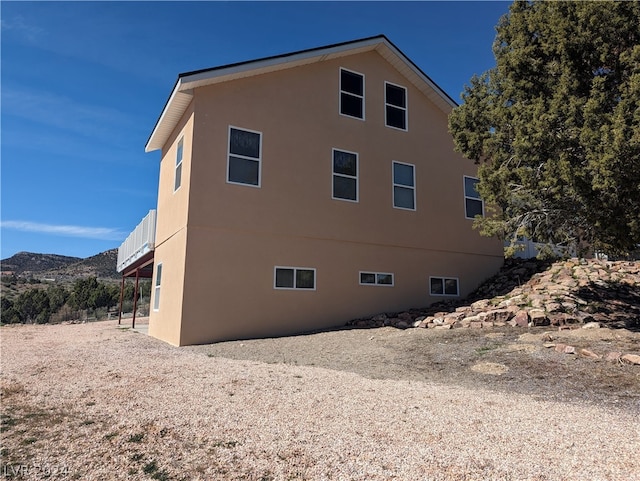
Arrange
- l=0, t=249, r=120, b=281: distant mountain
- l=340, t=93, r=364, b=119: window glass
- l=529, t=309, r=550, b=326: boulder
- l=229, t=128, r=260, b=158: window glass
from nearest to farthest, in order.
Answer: l=529, t=309, r=550, b=326: boulder, l=229, t=128, r=260, b=158: window glass, l=340, t=93, r=364, b=119: window glass, l=0, t=249, r=120, b=281: distant mountain

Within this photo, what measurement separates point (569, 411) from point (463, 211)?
11573mm

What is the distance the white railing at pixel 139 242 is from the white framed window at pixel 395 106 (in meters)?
8.67

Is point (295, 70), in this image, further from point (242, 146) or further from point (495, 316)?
point (495, 316)

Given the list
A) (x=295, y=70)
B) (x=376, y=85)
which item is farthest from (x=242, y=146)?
(x=376, y=85)

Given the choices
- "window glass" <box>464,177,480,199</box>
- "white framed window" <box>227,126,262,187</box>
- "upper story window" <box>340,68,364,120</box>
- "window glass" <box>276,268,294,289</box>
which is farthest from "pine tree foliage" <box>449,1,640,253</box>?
"window glass" <box>464,177,480,199</box>

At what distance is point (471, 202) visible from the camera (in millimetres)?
16438

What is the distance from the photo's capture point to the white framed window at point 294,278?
12344mm

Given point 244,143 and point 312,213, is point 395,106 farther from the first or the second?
point 244,143

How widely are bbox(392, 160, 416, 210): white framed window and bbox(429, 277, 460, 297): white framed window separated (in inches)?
101

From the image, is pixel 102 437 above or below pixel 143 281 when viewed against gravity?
below

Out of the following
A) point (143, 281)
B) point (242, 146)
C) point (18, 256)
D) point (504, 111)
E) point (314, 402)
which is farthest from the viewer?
point (18, 256)

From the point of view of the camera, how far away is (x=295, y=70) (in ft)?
44.8

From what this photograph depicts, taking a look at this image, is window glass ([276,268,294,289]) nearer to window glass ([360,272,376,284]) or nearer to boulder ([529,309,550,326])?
window glass ([360,272,376,284])

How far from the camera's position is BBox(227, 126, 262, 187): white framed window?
1216cm
